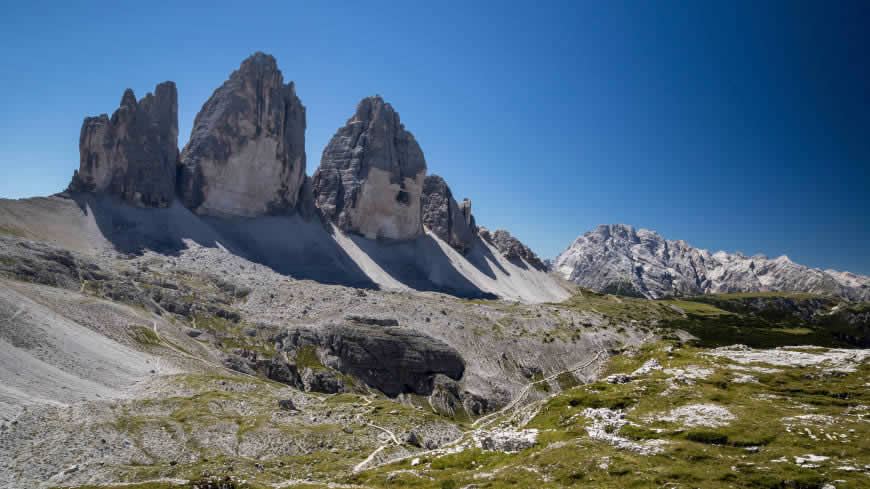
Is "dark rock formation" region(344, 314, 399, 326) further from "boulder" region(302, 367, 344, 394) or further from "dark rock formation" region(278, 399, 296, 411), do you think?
"dark rock formation" region(278, 399, 296, 411)

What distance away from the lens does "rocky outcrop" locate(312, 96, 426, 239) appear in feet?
608

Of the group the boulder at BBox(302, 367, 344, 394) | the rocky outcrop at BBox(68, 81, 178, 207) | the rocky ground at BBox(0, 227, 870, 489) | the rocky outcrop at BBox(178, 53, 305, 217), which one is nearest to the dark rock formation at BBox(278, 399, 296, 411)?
the rocky ground at BBox(0, 227, 870, 489)

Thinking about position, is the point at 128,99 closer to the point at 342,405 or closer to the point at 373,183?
the point at 373,183

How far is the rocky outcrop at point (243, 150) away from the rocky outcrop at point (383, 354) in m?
86.2

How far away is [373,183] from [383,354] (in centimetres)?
11162

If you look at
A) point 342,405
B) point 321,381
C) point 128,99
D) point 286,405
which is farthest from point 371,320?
point 128,99

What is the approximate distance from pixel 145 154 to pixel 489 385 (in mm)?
125845

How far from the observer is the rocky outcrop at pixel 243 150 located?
485 ft

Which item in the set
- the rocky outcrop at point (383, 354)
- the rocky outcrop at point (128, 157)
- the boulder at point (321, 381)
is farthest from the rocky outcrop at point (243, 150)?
the boulder at point (321, 381)

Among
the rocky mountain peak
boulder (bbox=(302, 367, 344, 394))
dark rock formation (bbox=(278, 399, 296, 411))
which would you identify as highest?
the rocky mountain peak

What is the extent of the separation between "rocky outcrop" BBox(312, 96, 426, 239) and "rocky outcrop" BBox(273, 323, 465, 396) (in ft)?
326

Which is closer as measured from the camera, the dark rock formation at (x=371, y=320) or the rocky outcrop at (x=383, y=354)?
the rocky outcrop at (x=383, y=354)

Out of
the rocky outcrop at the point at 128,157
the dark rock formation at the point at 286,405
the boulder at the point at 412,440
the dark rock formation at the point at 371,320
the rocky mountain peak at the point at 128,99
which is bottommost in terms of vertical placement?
the boulder at the point at 412,440

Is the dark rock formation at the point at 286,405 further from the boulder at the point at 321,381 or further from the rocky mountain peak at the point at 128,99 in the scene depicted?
the rocky mountain peak at the point at 128,99
